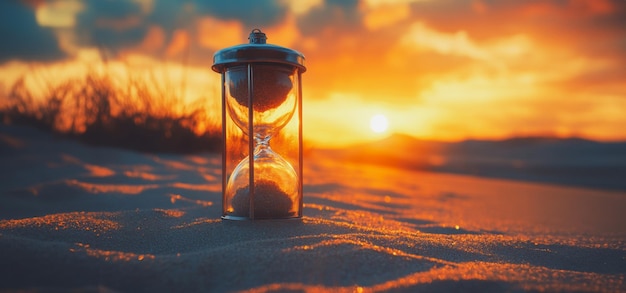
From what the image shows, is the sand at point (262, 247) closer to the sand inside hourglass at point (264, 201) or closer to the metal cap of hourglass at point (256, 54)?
the sand inside hourglass at point (264, 201)

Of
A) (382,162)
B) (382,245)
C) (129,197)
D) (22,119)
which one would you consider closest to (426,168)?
(382,162)

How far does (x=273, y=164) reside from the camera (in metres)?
2.36

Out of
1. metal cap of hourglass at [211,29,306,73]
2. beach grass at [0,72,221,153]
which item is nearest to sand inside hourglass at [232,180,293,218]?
metal cap of hourglass at [211,29,306,73]

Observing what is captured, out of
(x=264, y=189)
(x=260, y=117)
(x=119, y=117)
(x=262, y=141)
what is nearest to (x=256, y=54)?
(x=260, y=117)

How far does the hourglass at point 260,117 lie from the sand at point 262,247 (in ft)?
0.36

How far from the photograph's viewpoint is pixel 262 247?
1.74 m

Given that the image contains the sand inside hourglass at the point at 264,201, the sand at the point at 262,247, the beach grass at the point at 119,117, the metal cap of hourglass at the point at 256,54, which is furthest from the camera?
the beach grass at the point at 119,117

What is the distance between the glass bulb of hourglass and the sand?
107 millimetres

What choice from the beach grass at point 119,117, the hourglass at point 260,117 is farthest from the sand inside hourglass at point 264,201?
the beach grass at point 119,117

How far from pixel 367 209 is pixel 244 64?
157cm

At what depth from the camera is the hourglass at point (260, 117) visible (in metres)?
2.23

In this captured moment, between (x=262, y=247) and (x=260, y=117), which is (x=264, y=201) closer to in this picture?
(x=260, y=117)

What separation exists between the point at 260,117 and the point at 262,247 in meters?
0.71

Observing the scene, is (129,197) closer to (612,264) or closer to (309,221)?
(309,221)
